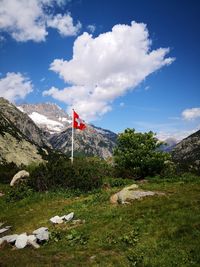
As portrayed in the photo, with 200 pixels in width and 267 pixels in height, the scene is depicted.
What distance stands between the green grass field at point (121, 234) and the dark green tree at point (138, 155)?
17.3 metres

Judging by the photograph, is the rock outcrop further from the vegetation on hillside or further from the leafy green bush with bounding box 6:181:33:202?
the leafy green bush with bounding box 6:181:33:202

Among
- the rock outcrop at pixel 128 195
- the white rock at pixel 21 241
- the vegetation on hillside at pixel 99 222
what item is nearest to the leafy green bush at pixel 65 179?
the vegetation on hillside at pixel 99 222

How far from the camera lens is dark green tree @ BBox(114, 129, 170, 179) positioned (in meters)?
45.5

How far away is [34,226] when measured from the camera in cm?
2448

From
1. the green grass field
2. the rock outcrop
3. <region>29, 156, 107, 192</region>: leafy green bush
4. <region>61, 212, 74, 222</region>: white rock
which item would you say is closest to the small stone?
the green grass field

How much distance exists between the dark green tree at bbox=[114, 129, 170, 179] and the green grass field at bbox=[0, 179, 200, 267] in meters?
17.3

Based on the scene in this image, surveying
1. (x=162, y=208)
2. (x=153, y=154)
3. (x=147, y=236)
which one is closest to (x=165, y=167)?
(x=153, y=154)

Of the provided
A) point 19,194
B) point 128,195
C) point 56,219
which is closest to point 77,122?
point 19,194

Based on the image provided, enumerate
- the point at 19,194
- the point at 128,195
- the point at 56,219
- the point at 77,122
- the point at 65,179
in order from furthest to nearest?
1. the point at 77,122
2. the point at 65,179
3. the point at 19,194
4. the point at 128,195
5. the point at 56,219

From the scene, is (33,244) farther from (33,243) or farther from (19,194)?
(19,194)

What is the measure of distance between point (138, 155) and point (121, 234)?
28.7m

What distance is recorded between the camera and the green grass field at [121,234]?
15656 millimetres

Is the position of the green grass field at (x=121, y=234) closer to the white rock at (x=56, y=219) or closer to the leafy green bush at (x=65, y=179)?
the white rock at (x=56, y=219)

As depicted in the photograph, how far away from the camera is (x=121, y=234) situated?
62.2ft
